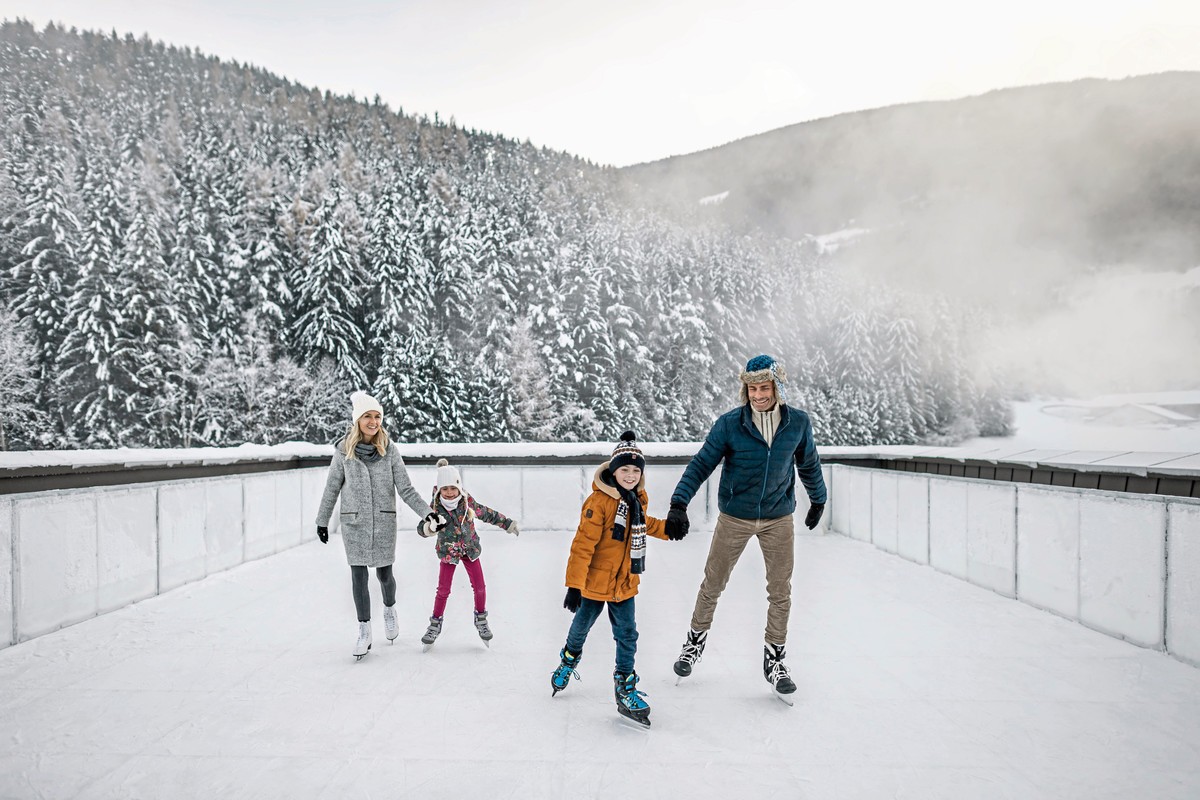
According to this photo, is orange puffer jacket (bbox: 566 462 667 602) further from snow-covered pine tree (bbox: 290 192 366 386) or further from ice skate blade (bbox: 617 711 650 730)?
snow-covered pine tree (bbox: 290 192 366 386)

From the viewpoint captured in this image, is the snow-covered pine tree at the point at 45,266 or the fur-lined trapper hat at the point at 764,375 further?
the snow-covered pine tree at the point at 45,266

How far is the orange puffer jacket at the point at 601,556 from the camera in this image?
11.3 feet

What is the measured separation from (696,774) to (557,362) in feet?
104

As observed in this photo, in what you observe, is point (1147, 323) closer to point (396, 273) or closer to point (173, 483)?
point (396, 273)

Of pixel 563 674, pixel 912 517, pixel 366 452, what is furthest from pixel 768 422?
pixel 912 517

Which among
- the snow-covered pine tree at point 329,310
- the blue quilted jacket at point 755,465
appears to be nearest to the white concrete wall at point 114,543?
the blue quilted jacket at point 755,465

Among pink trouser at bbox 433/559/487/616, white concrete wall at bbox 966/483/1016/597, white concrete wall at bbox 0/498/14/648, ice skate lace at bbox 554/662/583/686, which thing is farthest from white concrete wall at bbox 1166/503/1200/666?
white concrete wall at bbox 0/498/14/648

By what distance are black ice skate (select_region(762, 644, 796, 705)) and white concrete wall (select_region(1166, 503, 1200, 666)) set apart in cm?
280

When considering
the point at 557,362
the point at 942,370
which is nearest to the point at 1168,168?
the point at 942,370

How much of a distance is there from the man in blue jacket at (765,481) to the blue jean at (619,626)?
1.77 ft

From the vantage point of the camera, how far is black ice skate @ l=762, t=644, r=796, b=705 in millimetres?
A: 3717

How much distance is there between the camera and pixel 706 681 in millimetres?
4043

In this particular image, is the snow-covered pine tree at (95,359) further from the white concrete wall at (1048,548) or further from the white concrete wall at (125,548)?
the white concrete wall at (1048,548)

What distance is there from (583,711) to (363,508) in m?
2.00
